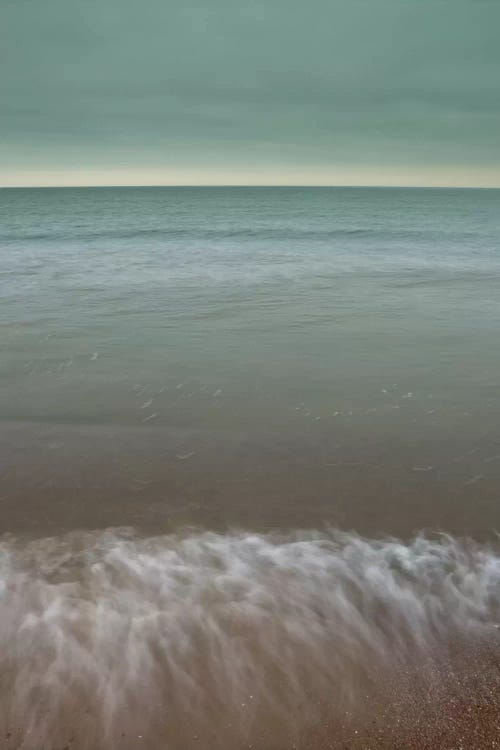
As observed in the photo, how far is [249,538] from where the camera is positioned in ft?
13.4

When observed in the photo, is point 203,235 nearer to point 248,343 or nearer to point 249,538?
point 248,343

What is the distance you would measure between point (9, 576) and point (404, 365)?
6210 millimetres

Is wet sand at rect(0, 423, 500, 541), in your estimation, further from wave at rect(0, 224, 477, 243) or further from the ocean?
wave at rect(0, 224, 477, 243)

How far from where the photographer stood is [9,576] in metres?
3.64

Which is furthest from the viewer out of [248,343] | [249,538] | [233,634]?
[248,343]

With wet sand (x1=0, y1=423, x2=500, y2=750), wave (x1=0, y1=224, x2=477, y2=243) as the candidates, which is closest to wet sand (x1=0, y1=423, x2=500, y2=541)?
wet sand (x1=0, y1=423, x2=500, y2=750)

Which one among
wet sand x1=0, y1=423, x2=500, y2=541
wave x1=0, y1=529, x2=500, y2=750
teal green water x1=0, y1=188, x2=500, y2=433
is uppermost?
teal green water x1=0, y1=188, x2=500, y2=433

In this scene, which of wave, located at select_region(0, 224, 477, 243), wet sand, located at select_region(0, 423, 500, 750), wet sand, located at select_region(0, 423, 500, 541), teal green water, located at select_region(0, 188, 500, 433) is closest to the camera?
wet sand, located at select_region(0, 423, 500, 750)

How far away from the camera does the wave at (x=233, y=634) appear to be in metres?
2.72

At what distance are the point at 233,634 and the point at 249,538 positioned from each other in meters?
0.95

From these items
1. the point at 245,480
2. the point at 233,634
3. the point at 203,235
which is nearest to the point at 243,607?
the point at 233,634

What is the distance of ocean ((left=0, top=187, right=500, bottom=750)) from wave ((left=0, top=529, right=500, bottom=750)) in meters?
0.01

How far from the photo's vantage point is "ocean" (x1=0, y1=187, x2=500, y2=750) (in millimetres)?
2795

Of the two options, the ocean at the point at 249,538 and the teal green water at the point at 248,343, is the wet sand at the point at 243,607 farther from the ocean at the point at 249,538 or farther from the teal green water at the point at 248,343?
the teal green water at the point at 248,343
